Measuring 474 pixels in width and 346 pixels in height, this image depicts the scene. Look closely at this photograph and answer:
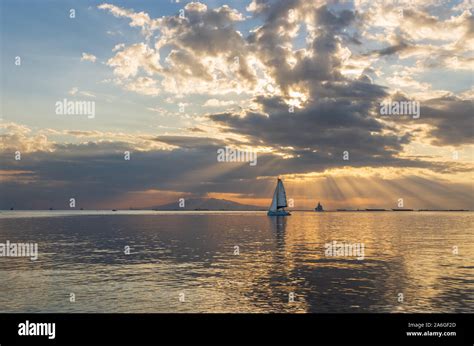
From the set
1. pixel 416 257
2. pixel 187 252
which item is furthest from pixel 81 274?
pixel 416 257

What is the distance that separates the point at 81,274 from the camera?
51.7 metres

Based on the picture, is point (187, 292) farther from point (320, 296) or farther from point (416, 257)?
point (416, 257)

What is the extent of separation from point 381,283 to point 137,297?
28.0 m

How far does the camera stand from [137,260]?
6512 centimetres
